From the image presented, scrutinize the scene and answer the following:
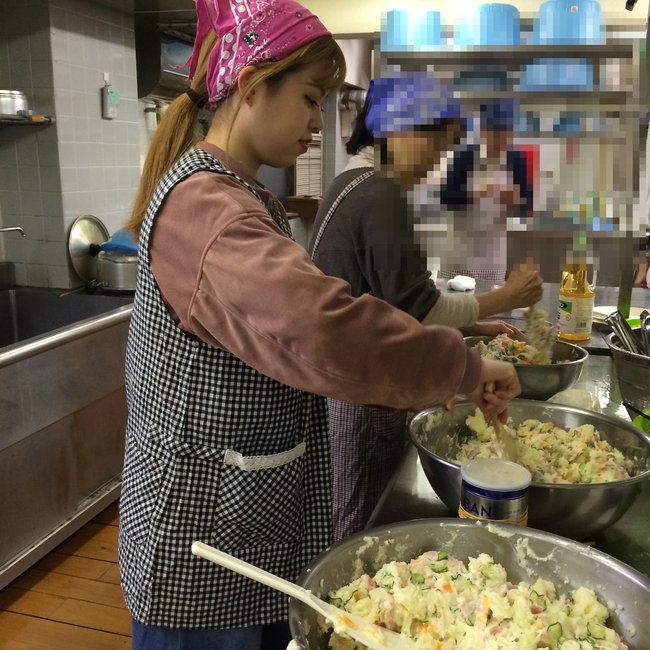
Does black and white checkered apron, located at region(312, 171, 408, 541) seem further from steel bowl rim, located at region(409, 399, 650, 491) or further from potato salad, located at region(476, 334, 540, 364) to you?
steel bowl rim, located at region(409, 399, 650, 491)

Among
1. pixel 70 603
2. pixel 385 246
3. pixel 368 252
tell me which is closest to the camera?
pixel 385 246

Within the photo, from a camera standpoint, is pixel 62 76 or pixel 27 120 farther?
pixel 62 76

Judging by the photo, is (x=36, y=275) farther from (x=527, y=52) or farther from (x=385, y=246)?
(x=527, y=52)

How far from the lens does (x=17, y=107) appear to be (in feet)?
8.88

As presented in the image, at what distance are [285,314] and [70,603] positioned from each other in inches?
75.0

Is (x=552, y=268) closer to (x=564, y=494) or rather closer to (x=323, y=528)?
(x=564, y=494)

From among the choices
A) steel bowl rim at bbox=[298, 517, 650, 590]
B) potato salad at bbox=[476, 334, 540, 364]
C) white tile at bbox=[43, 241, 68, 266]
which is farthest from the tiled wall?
steel bowl rim at bbox=[298, 517, 650, 590]

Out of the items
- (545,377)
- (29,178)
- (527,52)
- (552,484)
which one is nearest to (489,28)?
(527,52)

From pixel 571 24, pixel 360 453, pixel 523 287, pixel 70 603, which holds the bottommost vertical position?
pixel 70 603

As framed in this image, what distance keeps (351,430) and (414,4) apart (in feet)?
3.92

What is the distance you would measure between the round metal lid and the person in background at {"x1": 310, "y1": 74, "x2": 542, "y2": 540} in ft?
5.81

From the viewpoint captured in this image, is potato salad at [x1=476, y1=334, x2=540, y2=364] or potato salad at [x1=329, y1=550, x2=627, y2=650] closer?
potato salad at [x1=329, y1=550, x2=627, y2=650]

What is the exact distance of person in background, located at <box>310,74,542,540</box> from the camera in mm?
881

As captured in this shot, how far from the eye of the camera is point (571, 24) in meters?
0.78
